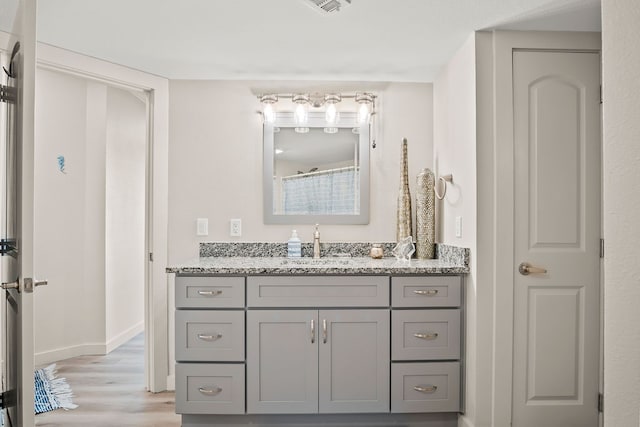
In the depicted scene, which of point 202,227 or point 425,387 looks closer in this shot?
point 425,387

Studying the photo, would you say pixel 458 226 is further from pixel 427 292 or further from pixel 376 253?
pixel 376 253

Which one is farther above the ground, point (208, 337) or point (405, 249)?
point (405, 249)

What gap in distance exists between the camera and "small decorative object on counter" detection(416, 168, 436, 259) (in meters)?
2.91

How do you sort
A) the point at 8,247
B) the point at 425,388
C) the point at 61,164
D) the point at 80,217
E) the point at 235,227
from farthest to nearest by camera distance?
1. the point at 80,217
2. the point at 61,164
3. the point at 235,227
4. the point at 425,388
5. the point at 8,247

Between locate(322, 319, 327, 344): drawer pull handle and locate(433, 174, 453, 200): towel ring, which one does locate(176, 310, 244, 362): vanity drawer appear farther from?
locate(433, 174, 453, 200): towel ring

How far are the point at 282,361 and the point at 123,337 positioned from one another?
8.12 ft

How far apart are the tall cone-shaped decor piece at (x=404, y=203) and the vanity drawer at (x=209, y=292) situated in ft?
3.68

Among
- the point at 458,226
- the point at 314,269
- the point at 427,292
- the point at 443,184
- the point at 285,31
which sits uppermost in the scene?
the point at 285,31

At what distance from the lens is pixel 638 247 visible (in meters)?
0.95

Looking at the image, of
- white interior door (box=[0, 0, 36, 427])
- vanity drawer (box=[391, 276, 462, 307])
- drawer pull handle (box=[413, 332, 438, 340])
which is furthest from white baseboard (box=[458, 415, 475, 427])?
white interior door (box=[0, 0, 36, 427])

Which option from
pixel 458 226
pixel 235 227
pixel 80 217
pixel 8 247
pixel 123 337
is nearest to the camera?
pixel 8 247

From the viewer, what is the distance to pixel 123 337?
4.29 m

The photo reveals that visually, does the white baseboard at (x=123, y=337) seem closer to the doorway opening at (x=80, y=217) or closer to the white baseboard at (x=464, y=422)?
the doorway opening at (x=80, y=217)

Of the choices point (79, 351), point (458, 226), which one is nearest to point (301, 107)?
point (458, 226)
